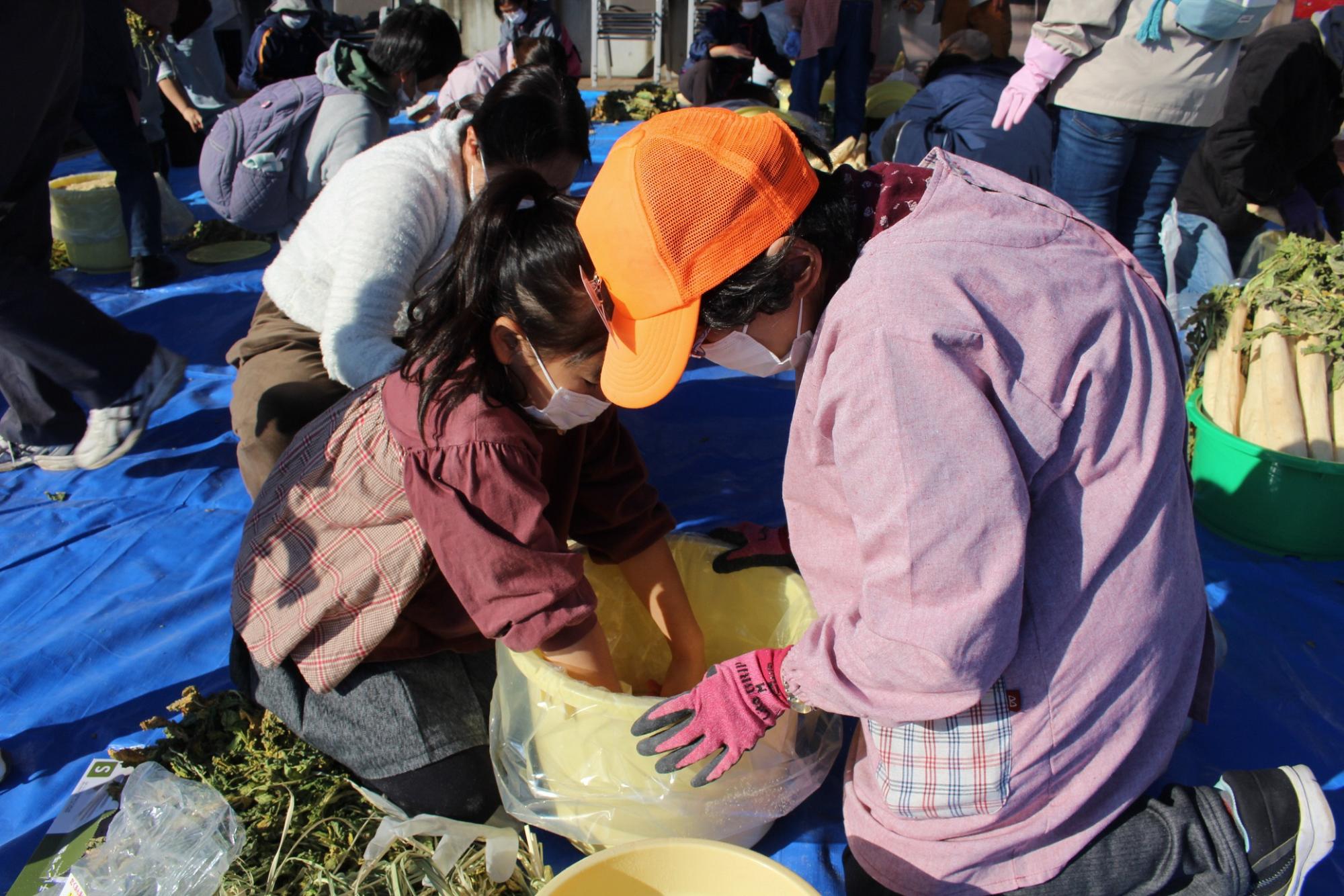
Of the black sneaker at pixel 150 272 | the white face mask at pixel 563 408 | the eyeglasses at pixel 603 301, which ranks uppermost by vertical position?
the eyeglasses at pixel 603 301

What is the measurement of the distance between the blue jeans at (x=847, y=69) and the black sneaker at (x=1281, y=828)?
4840 mm

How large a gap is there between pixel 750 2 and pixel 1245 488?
18.0ft

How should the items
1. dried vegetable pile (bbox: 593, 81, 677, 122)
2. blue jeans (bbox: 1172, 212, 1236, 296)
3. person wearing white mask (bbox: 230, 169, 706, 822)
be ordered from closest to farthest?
person wearing white mask (bbox: 230, 169, 706, 822) → blue jeans (bbox: 1172, 212, 1236, 296) → dried vegetable pile (bbox: 593, 81, 677, 122)

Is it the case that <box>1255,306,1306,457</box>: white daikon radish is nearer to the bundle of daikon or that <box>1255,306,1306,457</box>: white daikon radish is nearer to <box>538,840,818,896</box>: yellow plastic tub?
the bundle of daikon

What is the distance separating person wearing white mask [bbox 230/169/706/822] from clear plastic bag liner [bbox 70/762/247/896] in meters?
0.18

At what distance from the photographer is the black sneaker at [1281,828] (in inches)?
48.0

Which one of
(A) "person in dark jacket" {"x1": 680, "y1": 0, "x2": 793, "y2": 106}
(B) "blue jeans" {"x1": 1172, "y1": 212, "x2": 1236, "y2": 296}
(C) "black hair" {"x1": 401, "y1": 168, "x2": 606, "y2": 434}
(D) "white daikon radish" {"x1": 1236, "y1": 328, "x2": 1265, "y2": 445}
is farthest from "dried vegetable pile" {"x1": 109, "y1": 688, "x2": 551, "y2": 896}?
(A) "person in dark jacket" {"x1": 680, "y1": 0, "x2": 793, "y2": 106}

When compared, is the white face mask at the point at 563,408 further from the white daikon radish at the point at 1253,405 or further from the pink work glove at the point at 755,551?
A: the white daikon radish at the point at 1253,405

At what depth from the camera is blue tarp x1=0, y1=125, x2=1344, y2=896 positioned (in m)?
1.59

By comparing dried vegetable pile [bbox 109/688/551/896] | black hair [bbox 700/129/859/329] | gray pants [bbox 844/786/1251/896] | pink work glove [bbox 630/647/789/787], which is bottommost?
dried vegetable pile [bbox 109/688/551/896]

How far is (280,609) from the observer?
140 cm

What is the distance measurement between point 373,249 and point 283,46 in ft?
15.7

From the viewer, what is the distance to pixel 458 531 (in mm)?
1212

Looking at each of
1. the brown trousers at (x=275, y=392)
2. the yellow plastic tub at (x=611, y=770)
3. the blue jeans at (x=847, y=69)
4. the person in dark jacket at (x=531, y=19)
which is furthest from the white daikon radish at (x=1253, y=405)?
the person in dark jacket at (x=531, y=19)
